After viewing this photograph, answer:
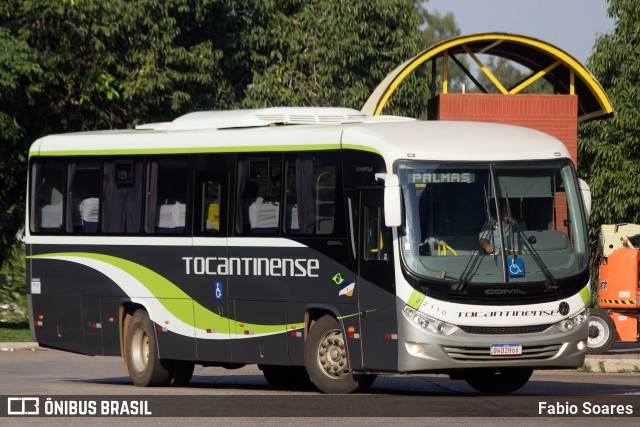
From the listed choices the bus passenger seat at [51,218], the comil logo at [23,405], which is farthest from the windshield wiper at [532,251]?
the bus passenger seat at [51,218]

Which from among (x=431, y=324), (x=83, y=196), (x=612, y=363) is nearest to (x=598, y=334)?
(x=612, y=363)

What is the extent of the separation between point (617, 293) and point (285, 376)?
25.7 ft

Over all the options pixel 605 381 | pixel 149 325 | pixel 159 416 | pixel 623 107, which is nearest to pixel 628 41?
pixel 623 107

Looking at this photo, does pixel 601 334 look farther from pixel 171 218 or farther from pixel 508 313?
pixel 508 313

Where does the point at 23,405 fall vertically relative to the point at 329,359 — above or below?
below

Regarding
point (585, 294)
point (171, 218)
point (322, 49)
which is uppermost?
point (322, 49)

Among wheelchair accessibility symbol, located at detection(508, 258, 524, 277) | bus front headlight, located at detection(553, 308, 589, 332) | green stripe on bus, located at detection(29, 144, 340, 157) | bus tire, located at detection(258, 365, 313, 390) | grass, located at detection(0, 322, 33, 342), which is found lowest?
grass, located at detection(0, 322, 33, 342)

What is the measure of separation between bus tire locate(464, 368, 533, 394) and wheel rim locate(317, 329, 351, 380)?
1.62m

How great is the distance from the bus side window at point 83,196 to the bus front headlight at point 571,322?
679 centimetres

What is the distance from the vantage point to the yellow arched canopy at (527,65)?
2870cm

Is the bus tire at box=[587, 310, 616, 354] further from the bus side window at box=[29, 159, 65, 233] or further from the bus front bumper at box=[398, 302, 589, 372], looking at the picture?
the bus front bumper at box=[398, 302, 589, 372]

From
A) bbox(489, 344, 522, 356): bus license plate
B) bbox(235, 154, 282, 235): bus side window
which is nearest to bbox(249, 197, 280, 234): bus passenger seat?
bbox(235, 154, 282, 235): bus side window

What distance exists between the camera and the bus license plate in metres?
16.2

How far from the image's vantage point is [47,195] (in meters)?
21.5
